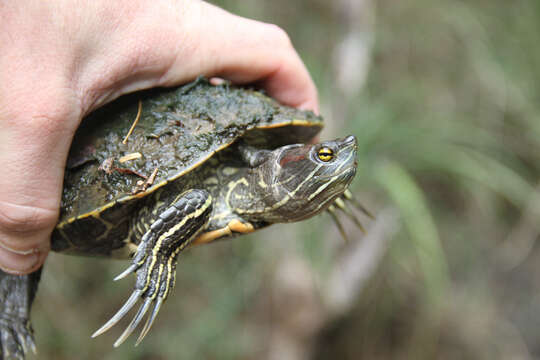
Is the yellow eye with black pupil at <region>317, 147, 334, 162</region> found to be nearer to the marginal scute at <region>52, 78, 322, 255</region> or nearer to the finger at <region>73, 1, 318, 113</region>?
the marginal scute at <region>52, 78, 322, 255</region>

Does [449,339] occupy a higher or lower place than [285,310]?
lower

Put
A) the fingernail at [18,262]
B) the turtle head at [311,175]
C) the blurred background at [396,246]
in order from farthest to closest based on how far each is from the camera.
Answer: the blurred background at [396,246] < the fingernail at [18,262] < the turtle head at [311,175]

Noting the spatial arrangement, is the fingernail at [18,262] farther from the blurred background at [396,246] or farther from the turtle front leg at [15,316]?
the blurred background at [396,246]

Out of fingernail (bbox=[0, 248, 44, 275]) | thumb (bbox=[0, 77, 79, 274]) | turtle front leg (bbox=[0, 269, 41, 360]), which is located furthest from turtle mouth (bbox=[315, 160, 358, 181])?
turtle front leg (bbox=[0, 269, 41, 360])

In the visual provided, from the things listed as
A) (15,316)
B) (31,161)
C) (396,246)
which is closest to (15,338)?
(15,316)

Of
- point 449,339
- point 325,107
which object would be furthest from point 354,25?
point 449,339

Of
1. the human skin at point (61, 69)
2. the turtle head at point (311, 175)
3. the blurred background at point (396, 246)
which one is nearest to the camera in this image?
the human skin at point (61, 69)

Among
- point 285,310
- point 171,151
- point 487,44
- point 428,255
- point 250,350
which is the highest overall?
point 171,151

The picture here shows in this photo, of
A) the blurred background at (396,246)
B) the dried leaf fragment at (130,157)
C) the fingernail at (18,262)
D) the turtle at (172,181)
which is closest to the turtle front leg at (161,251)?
the turtle at (172,181)

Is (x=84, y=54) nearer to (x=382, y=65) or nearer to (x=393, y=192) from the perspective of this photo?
(x=393, y=192)
